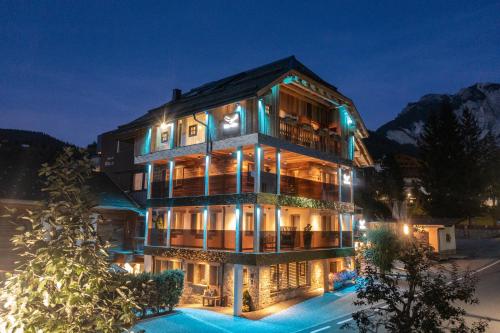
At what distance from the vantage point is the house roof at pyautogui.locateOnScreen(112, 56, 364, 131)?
21195 mm

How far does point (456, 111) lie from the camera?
165 metres

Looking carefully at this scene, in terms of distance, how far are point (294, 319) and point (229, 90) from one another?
46.9ft

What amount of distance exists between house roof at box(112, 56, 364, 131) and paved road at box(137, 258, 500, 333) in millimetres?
11184

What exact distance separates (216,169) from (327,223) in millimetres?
9038

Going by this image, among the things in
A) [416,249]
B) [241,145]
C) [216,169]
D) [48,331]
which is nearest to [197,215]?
[216,169]

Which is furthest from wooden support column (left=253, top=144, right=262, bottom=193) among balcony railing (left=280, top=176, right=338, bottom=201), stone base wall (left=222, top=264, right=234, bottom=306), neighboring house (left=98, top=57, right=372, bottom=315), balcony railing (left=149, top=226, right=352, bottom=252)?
stone base wall (left=222, top=264, right=234, bottom=306)

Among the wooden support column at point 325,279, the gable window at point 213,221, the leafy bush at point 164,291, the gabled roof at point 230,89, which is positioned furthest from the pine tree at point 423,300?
the gable window at point 213,221

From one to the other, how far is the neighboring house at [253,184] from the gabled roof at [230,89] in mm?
120

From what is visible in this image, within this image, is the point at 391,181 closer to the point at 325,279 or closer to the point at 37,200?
the point at 325,279

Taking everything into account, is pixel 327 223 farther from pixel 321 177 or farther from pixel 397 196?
pixel 397 196

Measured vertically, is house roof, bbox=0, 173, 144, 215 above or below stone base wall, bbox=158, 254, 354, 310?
above

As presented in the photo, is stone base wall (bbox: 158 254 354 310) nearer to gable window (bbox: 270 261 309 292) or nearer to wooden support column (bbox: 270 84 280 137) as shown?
gable window (bbox: 270 261 309 292)

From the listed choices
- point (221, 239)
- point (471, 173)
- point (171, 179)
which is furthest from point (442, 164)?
point (171, 179)

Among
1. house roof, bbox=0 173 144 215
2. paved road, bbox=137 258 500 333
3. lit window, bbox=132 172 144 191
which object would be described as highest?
lit window, bbox=132 172 144 191
